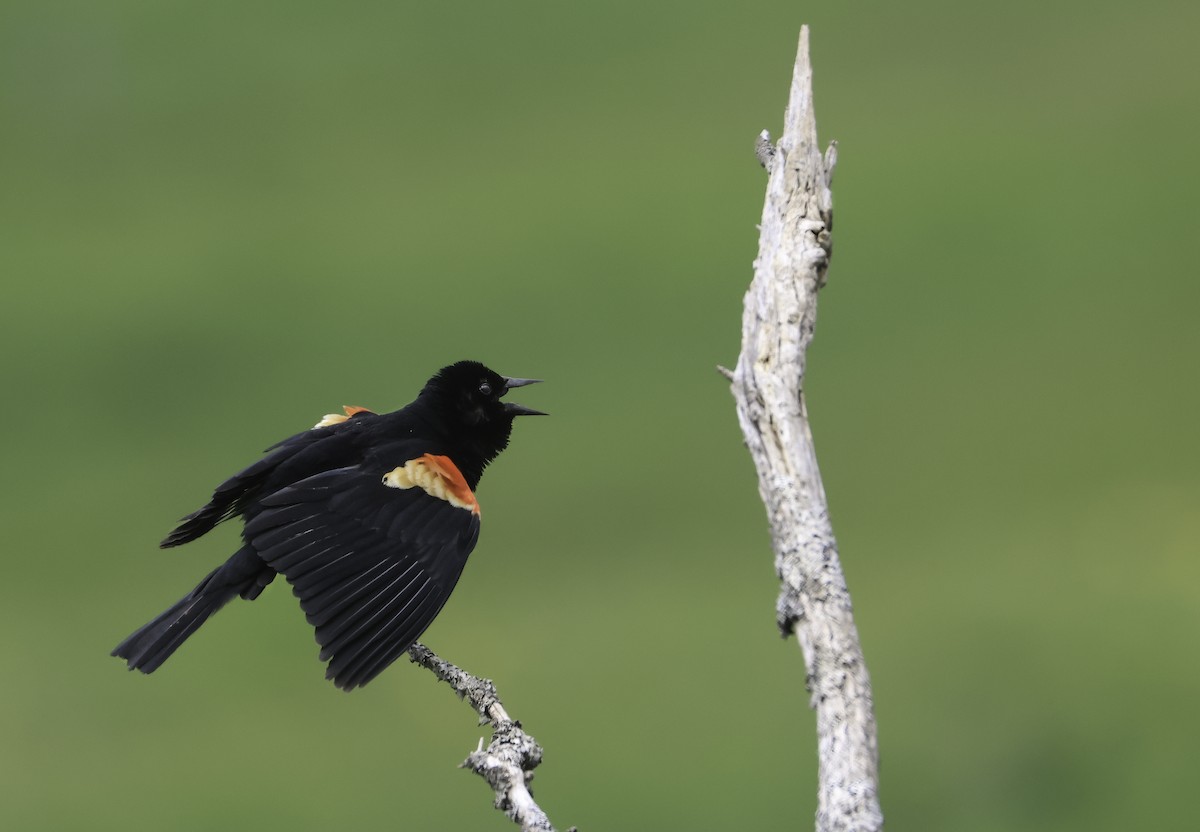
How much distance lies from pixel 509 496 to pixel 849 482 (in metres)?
3.15

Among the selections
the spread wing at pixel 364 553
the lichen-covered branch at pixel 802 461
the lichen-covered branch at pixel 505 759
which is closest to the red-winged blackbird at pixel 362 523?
the spread wing at pixel 364 553

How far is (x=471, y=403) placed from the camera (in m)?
5.48

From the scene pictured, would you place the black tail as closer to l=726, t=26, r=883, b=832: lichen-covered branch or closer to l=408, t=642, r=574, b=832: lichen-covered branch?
l=408, t=642, r=574, b=832: lichen-covered branch

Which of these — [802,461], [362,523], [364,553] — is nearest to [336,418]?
[362,523]

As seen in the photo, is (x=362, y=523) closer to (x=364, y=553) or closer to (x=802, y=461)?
(x=364, y=553)

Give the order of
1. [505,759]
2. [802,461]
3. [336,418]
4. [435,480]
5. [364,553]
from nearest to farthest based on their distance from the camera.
Result: [802,461], [505,759], [364,553], [435,480], [336,418]

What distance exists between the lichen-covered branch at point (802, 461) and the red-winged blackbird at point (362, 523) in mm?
1435

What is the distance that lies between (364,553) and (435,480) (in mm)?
410

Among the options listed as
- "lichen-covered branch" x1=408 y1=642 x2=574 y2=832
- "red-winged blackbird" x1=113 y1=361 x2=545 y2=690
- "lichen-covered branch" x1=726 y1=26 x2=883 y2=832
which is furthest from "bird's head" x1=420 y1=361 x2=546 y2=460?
"lichen-covered branch" x1=726 y1=26 x2=883 y2=832

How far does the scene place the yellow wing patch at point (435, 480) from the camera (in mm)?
5023

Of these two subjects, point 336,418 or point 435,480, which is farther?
point 336,418

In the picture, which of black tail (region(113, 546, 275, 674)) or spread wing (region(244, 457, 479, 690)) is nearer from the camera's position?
spread wing (region(244, 457, 479, 690))

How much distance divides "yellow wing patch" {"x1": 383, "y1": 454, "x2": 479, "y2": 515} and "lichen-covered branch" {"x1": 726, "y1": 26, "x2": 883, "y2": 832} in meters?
1.64

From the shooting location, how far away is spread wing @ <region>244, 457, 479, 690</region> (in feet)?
14.6
